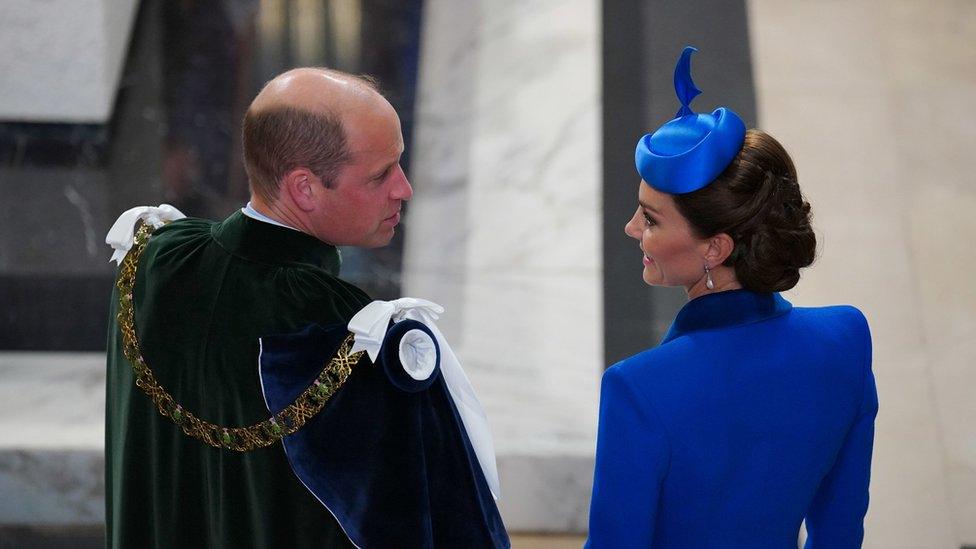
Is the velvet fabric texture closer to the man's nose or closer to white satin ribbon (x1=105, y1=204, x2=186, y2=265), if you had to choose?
the man's nose

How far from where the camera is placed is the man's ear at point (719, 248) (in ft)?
5.83

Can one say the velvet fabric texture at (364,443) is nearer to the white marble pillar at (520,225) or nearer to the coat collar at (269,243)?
the coat collar at (269,243)

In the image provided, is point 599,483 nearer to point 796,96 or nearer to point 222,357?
point 222,357

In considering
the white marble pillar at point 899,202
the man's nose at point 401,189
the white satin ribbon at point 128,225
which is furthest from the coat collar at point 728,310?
the white marble pillar at point 899,202

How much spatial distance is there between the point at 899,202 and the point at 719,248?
10.2 ft

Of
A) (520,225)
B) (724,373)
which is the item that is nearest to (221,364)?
(724,373)

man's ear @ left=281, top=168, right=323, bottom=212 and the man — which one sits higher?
man's ear @ left=281, top=168, right=323, bottom=212

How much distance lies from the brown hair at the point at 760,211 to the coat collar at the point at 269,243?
0.58m

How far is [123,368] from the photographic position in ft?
6.47

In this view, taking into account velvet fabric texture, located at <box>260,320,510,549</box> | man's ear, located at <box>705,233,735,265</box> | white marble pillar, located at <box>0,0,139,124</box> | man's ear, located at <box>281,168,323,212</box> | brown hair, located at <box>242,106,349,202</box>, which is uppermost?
white marble pillar, located at <box>0,0,139,124</box>

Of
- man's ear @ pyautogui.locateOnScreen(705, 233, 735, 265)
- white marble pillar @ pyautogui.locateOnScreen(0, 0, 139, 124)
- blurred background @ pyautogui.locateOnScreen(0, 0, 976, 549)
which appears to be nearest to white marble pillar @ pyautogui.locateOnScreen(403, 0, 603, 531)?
blurred background @ pyautogui.locateOnScreen(0, 0, 976, 549)

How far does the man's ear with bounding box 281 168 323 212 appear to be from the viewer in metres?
1.80

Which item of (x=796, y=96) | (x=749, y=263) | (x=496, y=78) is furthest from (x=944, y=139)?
(x=749, y=263)

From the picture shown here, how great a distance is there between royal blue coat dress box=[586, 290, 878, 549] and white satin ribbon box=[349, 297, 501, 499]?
0.58 feet
